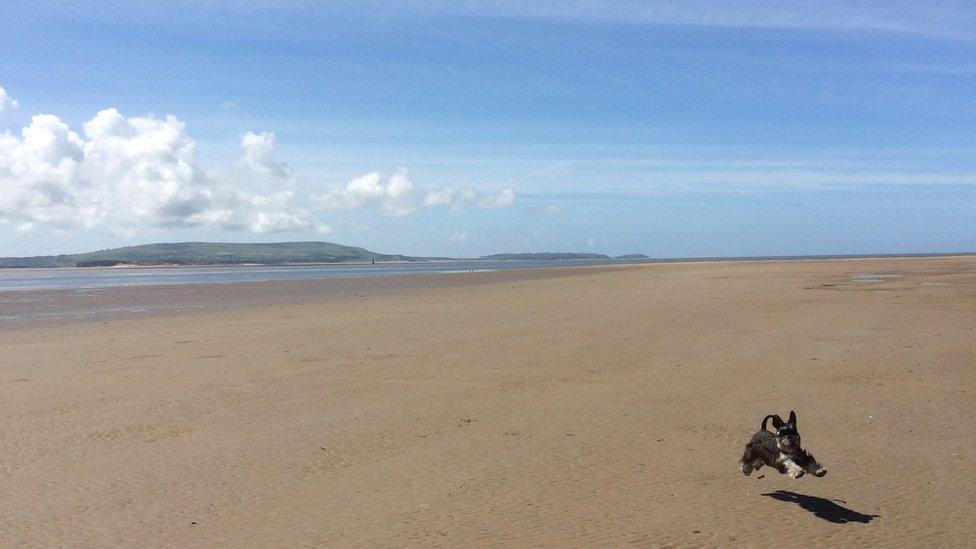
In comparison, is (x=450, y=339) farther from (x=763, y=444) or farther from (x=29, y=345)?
(x=763, y=444)

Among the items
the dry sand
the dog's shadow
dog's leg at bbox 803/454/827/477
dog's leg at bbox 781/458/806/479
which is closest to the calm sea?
the dry sand

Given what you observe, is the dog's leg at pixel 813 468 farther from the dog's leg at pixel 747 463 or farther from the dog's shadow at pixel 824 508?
the dog's leg at pixel 747 463

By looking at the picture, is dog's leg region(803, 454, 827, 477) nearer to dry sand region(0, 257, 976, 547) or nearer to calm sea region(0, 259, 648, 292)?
dry sand region(0, 257, 976, 547)

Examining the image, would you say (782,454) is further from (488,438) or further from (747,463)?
(488,438)

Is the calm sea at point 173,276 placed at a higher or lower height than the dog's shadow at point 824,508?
higher

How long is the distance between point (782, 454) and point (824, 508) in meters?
0.62

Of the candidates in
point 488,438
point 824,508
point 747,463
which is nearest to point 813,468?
point 824,508

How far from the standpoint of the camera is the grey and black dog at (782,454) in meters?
6.04

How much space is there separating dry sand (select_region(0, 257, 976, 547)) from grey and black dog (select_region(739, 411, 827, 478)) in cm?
36

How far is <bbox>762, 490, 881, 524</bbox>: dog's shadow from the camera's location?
19.9 ft

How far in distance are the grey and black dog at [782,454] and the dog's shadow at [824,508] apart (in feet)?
1.16

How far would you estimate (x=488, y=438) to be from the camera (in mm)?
8711

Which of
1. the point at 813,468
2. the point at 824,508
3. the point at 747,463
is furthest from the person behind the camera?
the point at 747,463

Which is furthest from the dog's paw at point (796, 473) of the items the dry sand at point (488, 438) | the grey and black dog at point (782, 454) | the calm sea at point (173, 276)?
the calm sea at point (173, 276)
